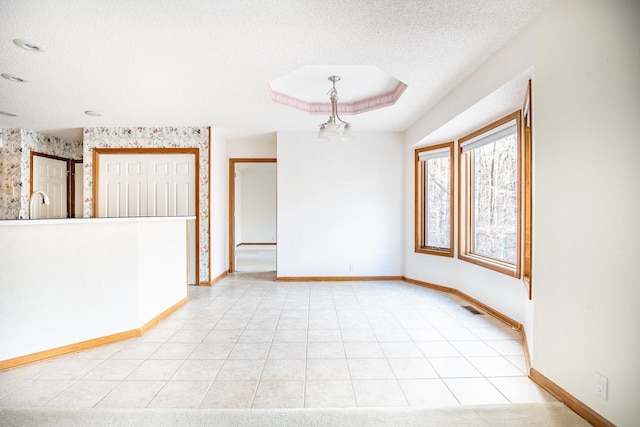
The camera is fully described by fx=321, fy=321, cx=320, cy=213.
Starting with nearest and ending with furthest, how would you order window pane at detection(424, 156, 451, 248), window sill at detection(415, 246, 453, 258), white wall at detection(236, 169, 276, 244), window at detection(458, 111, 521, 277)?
1. window at detection(458, 111, 521, 277)
2. window sill at detection(415, 246, 453, 258)
3. window pane at detection(424, 156, 451, 248)
4. white wall at detection(236, 169, 276, 244)

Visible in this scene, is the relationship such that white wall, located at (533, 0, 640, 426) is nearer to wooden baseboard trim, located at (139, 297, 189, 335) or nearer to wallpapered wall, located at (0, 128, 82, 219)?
wooden baseboard trim, located at (139, 297, 189, 335)

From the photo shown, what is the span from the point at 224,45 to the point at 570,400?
340cm

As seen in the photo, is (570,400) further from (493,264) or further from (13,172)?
(13,172)

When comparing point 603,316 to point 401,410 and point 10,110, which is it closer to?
point 401,410

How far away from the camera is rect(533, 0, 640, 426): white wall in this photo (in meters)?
1.57

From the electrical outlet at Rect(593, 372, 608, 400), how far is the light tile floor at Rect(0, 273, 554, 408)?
359 mm

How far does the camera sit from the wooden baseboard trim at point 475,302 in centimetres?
321

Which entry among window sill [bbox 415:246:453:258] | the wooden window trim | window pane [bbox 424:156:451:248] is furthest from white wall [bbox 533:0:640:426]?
window pane [bbox 424:156:451:248]

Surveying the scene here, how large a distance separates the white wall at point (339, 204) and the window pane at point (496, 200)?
4.85 ft

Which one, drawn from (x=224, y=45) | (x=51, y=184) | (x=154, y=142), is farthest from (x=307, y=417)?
(x=51, y=184)

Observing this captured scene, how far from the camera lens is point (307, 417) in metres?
1.82

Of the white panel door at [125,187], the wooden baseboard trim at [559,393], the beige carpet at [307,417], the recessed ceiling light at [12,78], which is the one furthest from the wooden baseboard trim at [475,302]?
the recessed ceiling light at [12,78]

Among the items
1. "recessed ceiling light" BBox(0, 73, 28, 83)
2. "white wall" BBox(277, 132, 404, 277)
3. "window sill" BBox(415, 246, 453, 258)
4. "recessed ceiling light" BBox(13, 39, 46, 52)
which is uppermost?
"recessed ceiling light" BBox(0, 73, 28, 83)

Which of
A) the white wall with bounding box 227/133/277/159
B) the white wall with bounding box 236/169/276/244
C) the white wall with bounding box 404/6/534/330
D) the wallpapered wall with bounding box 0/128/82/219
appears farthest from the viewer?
the white wall with bounding box 236/169/276/244
